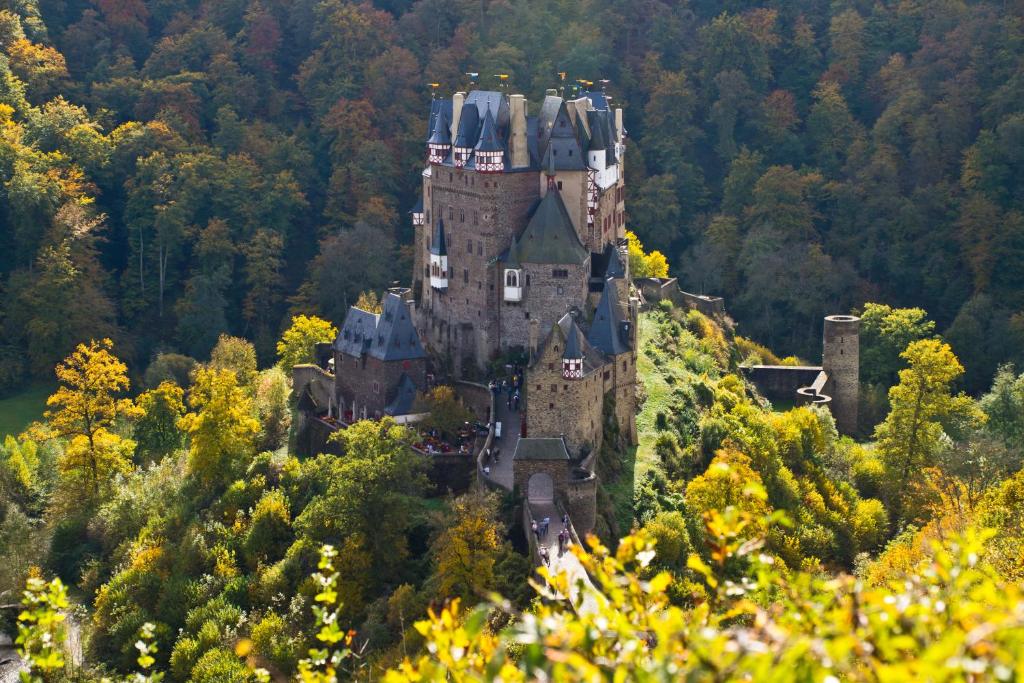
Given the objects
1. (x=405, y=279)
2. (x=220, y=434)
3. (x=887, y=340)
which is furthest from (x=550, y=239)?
(x=405, y=279)

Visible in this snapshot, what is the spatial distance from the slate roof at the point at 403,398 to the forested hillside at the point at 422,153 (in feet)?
92.8

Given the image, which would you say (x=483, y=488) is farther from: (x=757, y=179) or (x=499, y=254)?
(x=757, y=179)

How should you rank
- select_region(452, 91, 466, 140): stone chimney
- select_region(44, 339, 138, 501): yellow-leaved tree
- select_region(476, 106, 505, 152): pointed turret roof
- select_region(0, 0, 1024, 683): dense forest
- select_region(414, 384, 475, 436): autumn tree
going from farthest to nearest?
select_region(44, 339, 138, 501): yellow-leaved tree
select_region(452, 91, 466, 140): stone chimney
select_region(476, 106, 505, 152): pointed turret roof
select_region(414, 384, 475, 436): autumn tree
select_region(0, 0, 1024, 683): dense forest

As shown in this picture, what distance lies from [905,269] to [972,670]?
75039 mm

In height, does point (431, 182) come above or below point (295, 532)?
above

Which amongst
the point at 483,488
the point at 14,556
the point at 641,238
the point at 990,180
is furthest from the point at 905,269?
the point at 14,556

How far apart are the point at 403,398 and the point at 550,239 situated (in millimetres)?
8110

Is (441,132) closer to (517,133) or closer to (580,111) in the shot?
(517,133)

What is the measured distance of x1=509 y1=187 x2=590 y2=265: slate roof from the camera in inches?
2377

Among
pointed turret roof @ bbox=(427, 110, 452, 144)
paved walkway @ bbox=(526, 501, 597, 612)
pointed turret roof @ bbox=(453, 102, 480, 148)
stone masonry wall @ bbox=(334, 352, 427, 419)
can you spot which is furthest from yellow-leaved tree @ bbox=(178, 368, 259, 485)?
paved walkway @ bbox=(526, 501, 597, 612)

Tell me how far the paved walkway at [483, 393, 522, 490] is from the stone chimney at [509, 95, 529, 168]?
8.96 meters

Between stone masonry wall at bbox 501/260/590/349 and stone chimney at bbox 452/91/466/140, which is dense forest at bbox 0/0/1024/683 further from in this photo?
stone chimney at bbox 452/91/466/140

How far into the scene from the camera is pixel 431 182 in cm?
6425

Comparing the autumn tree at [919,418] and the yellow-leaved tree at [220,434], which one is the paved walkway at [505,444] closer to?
the yellow-leaved tree at [220,434]
